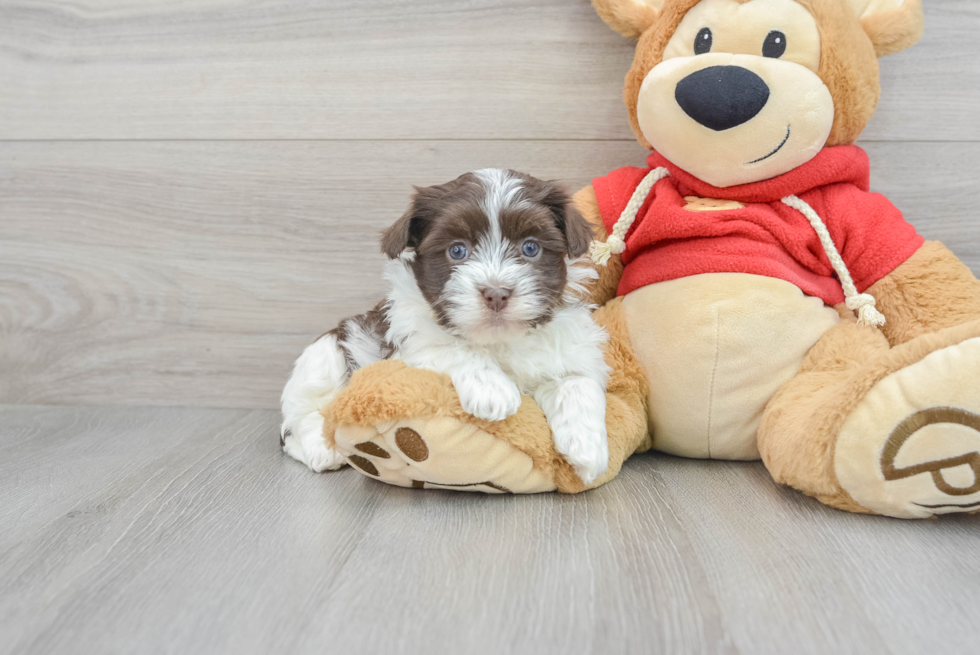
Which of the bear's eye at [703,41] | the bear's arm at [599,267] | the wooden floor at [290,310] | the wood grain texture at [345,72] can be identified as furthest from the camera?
the wood grain texture at [345,72]

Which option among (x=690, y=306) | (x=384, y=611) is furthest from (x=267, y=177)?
(x=384, y=611)

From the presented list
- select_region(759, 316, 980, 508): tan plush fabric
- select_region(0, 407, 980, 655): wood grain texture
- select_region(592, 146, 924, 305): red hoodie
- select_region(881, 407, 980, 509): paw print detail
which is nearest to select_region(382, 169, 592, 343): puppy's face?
select_region(592, 146, 924, 305): red hoodie

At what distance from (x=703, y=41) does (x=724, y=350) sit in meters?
0.72

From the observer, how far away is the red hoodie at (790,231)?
1.59m

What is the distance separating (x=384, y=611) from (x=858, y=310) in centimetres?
124

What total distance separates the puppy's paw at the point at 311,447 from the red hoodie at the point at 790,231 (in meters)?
0.90

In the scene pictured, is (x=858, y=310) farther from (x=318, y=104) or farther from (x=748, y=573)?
(x=318, y=104)

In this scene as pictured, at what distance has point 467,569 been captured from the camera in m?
1.14

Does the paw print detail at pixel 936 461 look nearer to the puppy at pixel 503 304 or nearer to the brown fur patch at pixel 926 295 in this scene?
the brown fur patch at pixel 926 295

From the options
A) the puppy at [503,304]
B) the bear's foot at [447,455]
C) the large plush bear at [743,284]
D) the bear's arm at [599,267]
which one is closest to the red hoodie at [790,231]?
the large plush bear at [743,284]

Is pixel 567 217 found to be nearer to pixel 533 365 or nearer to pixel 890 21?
pixel 533 365

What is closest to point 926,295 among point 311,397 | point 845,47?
point 845,47

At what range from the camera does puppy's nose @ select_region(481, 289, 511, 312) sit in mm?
1341

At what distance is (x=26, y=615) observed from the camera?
104 centimetres
